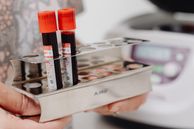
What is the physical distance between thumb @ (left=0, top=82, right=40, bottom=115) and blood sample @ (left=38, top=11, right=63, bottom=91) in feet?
0.09

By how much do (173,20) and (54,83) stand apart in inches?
18.7

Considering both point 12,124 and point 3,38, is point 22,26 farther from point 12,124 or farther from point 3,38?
point 12,124

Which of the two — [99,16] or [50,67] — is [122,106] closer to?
[50,67]

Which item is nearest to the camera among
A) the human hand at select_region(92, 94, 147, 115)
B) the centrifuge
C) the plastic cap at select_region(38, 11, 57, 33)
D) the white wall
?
the plastic cap at select_region(38, 11, 57, 33)

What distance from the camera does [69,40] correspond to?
43 centimetres

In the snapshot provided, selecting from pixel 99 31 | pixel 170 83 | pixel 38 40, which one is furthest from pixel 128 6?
pixel 38 40

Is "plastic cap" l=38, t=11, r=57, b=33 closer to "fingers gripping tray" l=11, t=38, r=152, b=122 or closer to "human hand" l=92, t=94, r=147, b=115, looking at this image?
"fingers gripping tray" l=11, t=38, r=152, b=122

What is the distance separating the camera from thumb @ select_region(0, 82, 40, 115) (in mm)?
409

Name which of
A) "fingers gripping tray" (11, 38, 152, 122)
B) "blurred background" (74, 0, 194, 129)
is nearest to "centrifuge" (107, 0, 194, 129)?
"blurred background" (74, 0, 194, 129)

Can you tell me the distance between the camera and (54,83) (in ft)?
1.39

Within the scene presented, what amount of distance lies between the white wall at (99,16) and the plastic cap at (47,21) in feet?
1.39

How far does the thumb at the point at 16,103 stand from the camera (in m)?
0.41

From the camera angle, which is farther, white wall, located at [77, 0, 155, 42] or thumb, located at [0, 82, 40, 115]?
white wall, located at [77, 0, 155, 42]

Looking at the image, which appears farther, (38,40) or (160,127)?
(160,127)
